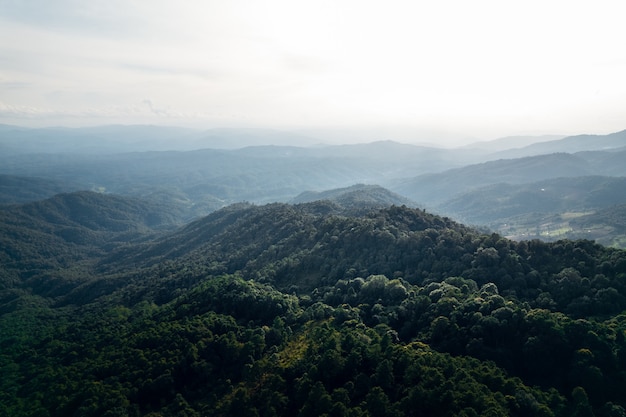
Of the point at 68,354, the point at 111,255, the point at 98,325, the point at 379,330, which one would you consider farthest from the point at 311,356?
the point at 111,255

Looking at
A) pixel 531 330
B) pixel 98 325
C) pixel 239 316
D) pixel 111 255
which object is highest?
pixel 531 330

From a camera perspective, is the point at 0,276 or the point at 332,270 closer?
the point at 332,270

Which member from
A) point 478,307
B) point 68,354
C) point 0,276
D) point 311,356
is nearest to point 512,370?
point 478,307

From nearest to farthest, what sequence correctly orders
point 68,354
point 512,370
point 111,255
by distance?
1. point 512,370
2. point 68,354
3. point 111,255

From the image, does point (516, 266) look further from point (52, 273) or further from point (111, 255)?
point (111, 255)

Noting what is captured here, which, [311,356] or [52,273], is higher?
[311,356]

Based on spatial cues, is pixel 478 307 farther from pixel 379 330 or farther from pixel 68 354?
pixel 68 354

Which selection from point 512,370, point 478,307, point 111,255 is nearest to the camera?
point 512,370
